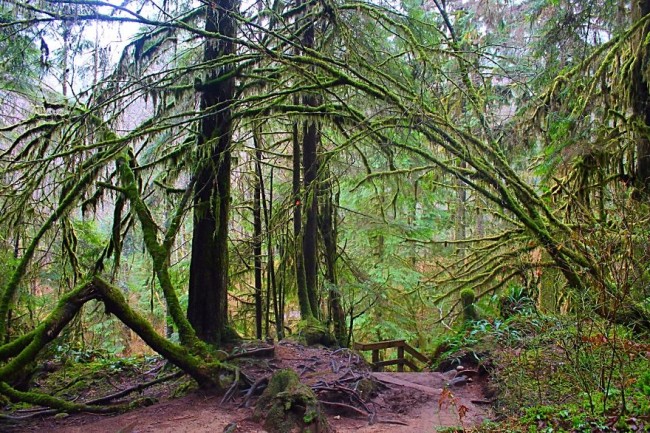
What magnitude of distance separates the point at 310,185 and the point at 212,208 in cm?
167

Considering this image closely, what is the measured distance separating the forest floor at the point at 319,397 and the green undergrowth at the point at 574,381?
1.91 feet

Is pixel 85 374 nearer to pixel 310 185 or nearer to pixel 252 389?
pixel 252 389

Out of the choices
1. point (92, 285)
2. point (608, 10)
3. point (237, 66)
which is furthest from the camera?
point (608, 10)

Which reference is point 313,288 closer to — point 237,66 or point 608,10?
point 237,66

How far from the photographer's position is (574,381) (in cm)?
460

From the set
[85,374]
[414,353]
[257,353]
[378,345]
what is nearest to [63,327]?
[85,374]

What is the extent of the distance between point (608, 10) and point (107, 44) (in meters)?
8.08

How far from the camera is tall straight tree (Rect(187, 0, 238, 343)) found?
23.2 feet

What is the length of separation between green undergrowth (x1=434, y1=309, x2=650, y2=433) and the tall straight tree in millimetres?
4351

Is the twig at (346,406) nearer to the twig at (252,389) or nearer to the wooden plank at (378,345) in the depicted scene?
the twig at (252,389)

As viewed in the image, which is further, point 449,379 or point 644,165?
point 449,379

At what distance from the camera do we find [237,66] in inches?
283

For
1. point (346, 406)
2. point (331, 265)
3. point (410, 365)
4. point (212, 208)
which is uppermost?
point (212, 208)

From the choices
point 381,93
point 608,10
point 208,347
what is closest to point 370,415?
point 208,347
